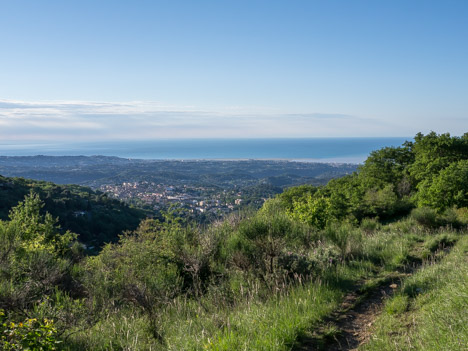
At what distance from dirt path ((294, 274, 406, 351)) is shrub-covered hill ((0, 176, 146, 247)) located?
2971 cm

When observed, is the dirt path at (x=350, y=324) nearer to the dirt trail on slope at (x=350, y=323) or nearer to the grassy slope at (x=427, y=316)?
the dirt trail on slope at (x=350, y=323)

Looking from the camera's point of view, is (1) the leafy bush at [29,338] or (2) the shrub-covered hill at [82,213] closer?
(1) the leafy bush at [29,338]

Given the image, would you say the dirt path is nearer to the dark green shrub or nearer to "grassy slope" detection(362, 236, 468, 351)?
"grassy slope" detection(362, 236, 468, 351)

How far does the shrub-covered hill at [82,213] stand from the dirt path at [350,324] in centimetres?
2971

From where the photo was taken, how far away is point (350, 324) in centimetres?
418

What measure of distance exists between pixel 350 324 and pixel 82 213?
4173cm

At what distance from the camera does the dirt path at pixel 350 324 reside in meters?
3.61

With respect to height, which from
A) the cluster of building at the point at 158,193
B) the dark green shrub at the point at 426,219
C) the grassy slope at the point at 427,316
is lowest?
the cluster of building at the point at 158,193

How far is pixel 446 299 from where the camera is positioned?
11.9 feet

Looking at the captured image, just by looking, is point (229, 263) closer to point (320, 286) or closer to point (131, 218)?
point (320, 286)

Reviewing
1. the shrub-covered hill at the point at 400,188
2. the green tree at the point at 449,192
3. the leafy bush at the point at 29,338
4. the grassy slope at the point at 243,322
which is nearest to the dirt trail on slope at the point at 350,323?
the grassy slope at the point at 243,322

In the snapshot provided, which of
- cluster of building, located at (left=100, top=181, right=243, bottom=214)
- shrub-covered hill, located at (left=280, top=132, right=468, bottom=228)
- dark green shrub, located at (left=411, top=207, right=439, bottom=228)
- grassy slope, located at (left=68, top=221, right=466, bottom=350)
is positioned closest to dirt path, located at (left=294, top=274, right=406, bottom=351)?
grassy slope, located at (left=68, top=221, right=466, bottom=350)

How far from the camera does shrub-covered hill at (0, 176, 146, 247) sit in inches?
1383

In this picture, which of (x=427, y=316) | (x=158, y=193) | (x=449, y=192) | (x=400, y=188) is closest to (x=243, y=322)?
(x=427, y=316)
